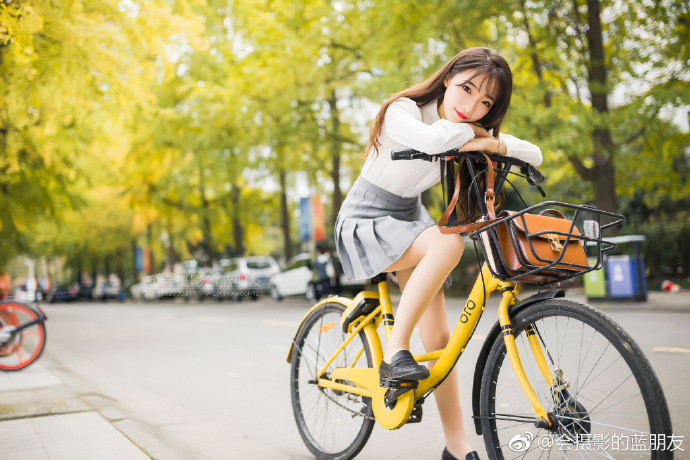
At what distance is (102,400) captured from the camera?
5.27 meters

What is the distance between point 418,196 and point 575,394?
1193 millimetres

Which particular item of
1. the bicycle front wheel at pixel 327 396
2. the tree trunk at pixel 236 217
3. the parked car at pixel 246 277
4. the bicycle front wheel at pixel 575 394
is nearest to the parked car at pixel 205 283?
the parked car at pixel 246 277

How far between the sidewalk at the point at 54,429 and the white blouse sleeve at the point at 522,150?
2.39 meters

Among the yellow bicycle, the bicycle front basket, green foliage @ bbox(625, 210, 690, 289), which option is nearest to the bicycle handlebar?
the yellow bicycle

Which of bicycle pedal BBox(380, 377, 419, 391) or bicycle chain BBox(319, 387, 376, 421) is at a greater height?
bicycle pedal BBox(380, 377, 419, 391)

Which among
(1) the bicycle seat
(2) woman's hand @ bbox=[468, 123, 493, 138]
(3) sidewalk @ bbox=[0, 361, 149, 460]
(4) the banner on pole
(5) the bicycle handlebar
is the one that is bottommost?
(3) sidewalk @ bbox=[0, 361, 149, 460]

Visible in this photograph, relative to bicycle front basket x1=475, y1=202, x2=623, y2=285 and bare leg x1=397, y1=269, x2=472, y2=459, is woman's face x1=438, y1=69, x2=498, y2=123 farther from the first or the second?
bare leg x1=397, y1=269, x2=472, y2=459

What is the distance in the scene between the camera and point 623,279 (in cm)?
1224

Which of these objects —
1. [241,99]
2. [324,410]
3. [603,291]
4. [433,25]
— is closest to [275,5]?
[241,99]

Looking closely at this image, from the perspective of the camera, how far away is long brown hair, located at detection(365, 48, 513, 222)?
8.36 feet

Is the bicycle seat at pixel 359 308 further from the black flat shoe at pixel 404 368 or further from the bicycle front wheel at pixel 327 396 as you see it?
the black flat shoe at pixel 404 368

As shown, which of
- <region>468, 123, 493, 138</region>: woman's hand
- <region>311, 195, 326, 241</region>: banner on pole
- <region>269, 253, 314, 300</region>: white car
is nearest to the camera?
<region>468, 123, 493, 138</region>: woman's hand

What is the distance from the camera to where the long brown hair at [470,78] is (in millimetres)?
2547

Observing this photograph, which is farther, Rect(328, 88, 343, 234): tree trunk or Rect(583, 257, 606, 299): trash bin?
Rect(328, 88, 343, 234): tree trunk
